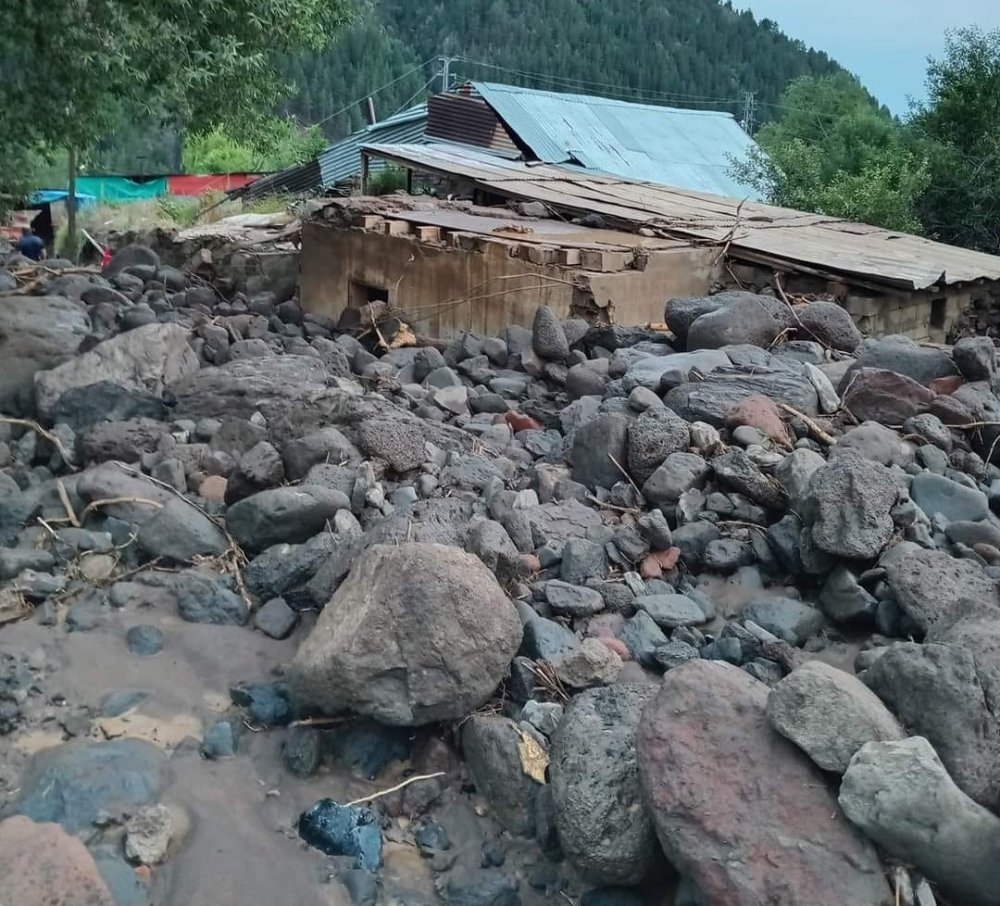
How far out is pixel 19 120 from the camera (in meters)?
6.57

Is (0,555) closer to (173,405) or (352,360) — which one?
(173,405)

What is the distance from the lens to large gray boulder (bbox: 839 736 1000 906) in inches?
110

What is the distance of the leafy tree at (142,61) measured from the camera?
5914 mm

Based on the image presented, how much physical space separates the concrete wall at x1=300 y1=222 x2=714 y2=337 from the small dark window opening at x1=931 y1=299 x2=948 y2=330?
226 cm

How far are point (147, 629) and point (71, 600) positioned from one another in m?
0.46

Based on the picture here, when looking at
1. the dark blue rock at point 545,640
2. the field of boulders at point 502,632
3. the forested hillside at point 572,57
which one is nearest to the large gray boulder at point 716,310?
the field of boulders at point 502,632

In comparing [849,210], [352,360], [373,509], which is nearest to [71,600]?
[373,509]

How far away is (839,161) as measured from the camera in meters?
18.5

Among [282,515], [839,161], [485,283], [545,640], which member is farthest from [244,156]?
[545,640]

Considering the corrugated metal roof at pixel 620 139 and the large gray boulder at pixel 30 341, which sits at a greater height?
the corrugated metal roof at pixel 620 139

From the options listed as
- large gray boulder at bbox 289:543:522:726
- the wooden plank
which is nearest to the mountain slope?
the wooden plank

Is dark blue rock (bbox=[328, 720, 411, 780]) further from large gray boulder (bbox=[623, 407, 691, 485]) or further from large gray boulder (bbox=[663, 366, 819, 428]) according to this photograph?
large gray boulder (bbox=[663, 366, 819, 428])

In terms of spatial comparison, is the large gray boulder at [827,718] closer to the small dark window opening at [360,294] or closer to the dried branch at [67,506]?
the dried branch at [67,506]

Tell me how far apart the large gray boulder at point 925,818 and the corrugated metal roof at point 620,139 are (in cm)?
1443
